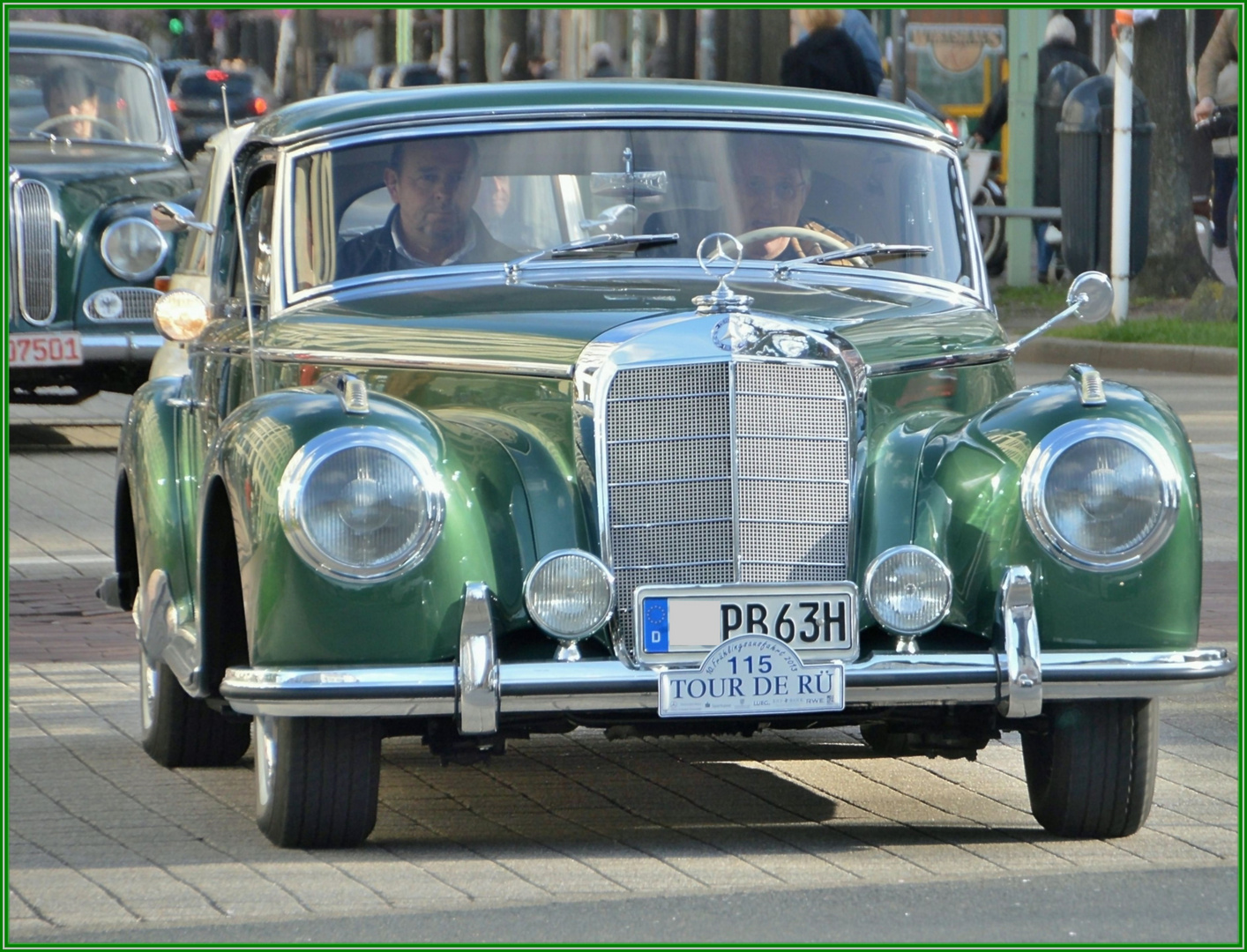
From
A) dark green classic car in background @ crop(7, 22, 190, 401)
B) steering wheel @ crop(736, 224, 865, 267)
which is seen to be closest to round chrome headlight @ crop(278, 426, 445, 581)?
steering wheel @ crop(736, 224, 865, 267)

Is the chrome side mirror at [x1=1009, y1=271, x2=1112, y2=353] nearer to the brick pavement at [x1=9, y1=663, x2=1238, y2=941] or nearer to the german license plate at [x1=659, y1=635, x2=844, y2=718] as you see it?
the brick pavement at [x1=9, y1=663, x2=1238, y2=941]

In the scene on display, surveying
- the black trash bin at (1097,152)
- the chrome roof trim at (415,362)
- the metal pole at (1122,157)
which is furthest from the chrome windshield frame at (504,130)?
the metal pole at (1122,157)

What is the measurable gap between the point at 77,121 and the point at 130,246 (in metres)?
1.17

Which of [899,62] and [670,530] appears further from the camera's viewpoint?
[899,62]

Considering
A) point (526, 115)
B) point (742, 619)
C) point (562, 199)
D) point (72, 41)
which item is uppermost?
point (72, 41)

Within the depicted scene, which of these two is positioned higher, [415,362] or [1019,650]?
[415,362]

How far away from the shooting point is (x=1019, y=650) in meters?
4.97

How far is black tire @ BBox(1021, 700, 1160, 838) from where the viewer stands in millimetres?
5246

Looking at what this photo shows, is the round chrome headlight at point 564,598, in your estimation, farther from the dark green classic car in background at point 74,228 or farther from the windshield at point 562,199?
the dark green classic car in background at point 74,228

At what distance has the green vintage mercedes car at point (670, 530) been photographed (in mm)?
4863

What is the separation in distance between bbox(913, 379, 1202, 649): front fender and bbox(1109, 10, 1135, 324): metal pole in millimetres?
11826

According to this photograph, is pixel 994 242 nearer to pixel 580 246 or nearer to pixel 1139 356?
pixel 1139 356

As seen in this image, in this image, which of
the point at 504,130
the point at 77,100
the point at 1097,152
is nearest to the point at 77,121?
the point at 77,100

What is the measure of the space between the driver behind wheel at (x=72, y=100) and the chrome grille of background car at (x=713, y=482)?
9384 millimetres
